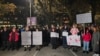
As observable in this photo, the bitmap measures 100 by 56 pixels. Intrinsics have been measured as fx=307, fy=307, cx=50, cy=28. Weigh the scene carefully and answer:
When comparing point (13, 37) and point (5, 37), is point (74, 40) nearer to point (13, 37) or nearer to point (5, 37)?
point (13, 37)

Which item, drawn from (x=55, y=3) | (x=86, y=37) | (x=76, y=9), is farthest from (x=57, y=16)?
(x=86, y=37)

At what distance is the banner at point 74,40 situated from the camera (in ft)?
76.8

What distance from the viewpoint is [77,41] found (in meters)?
23.5

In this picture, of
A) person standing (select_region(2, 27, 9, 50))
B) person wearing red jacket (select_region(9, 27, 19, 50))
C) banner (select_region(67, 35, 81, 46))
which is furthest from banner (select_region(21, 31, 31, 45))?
banner (select_region(67, 35, 81, 46))

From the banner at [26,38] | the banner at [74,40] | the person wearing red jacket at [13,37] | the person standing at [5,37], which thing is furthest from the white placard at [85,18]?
the person standing at [5,37]

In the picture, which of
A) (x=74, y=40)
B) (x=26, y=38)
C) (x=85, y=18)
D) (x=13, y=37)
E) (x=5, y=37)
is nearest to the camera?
(x=85, y=18)

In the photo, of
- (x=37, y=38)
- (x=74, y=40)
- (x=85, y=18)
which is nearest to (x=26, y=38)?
(x=37, y=38)

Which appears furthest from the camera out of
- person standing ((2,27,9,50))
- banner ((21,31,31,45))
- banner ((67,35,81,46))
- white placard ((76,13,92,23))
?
person standing ((2,27,9,50))

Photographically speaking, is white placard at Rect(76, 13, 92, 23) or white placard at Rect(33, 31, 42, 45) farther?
white placard at Rect(33, 31, 42, 45)

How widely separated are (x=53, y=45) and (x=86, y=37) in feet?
15.2

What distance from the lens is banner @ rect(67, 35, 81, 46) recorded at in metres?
23.4

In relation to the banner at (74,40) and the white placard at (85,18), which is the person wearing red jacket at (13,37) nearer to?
the banner at (74,40)

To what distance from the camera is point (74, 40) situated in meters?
23.6

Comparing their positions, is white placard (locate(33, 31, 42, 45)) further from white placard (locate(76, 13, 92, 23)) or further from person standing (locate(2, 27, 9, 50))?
white placard (locate(76, 13, 92, 23))
